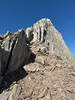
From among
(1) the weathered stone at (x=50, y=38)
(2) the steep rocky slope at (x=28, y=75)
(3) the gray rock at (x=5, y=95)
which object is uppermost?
(1) the weathered stone at (x=50, y=38)

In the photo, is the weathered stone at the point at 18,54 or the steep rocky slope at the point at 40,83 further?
the weathered stone at the point at 18,54

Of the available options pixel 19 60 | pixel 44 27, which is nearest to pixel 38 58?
pixel 19 60

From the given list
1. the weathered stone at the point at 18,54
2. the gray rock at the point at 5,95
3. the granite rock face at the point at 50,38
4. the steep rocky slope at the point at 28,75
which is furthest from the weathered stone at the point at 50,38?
the gray rock at the point at 5,95

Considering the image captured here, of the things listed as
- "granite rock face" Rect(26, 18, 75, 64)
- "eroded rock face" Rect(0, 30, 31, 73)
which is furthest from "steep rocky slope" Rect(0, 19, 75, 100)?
"granite rock face" Rect(26, 18, 75, 64)

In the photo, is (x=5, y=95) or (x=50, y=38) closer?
(x=5, y=95)

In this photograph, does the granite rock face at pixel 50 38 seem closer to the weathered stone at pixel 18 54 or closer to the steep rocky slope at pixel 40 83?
the steep rocky slope at pixel 40 83

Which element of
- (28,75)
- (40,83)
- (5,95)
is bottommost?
(5,95)

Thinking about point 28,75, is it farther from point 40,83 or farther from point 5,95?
point 5,95

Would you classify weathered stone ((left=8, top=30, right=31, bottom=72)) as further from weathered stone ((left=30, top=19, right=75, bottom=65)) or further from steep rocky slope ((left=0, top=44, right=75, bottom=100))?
weathered stone ((left=30, top=19, right=75, bottom=65))

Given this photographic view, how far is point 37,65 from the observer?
2866cm

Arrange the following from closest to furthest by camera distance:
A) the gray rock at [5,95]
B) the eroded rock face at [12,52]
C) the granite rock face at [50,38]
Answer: the gray rock at [5,95], the eroded rock face at [12,52], the granite rock face at [50,38]

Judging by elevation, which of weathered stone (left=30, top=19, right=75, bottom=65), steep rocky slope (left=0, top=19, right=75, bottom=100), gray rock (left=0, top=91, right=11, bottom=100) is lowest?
gray rock (left=0, top=91, right=11, bottom=100)

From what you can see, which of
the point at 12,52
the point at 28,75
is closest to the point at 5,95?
the point at 28,75

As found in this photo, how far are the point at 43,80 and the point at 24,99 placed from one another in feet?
25.3
